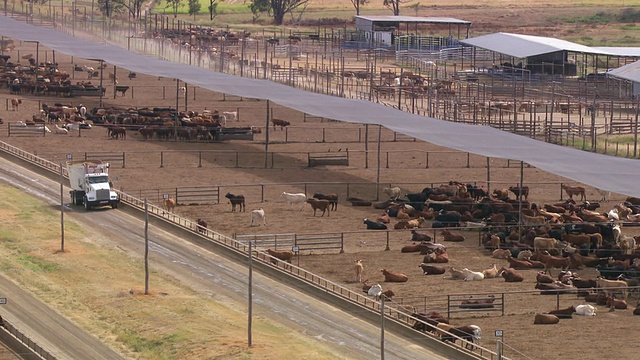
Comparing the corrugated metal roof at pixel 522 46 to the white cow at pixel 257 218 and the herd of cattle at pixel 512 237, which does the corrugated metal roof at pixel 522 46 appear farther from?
the white cow at pixel 257 218

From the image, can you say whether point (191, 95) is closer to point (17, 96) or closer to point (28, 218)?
point (17, 96)

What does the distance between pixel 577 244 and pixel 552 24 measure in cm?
10799

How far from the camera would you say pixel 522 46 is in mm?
109312

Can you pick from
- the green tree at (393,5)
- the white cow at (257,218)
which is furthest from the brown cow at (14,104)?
the green tree at (393,5)

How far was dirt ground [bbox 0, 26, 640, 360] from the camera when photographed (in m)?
42.3

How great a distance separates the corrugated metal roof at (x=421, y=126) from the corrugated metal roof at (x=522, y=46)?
26.4 m

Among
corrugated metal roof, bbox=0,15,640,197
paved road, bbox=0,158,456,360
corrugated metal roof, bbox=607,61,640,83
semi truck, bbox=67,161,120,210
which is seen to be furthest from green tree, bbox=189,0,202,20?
paved road, bbox=0,158,456,360

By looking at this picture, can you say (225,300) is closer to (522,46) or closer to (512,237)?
(512,237)

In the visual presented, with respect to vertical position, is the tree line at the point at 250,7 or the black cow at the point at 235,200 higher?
the tree line at the point at 250,7

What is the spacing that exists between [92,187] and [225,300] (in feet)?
48.8

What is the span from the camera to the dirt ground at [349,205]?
139 ft

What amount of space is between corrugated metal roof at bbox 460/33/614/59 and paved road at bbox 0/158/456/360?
178 ft

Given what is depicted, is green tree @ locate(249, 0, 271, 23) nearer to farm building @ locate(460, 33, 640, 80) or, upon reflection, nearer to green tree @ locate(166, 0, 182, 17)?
green tree @ locate(166, 0, 182, 17)

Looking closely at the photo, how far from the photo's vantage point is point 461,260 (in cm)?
5178
